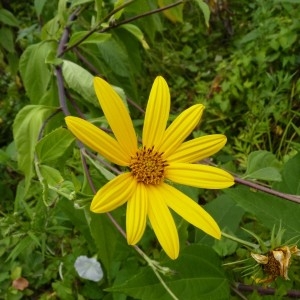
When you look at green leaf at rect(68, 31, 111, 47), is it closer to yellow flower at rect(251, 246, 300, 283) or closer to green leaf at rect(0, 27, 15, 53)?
yellow flower at rect(251, 246, 300, 283)

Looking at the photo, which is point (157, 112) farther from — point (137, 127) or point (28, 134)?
point (137, 127)

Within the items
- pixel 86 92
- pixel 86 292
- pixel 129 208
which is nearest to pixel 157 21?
pixel 86 92

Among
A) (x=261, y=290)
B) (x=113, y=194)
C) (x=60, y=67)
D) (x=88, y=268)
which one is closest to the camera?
(x=113, y=194)

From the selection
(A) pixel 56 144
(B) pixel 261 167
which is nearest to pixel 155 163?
(A) pixel 56 144

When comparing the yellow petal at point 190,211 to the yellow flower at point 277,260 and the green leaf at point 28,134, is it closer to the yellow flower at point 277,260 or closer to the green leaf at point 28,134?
the yellow flower at point 277,260

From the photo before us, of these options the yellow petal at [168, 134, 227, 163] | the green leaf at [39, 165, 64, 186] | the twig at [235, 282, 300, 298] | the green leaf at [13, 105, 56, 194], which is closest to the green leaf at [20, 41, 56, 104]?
the green leaf at [13, 105, 56, 194]

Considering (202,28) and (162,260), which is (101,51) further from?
(202,28)
